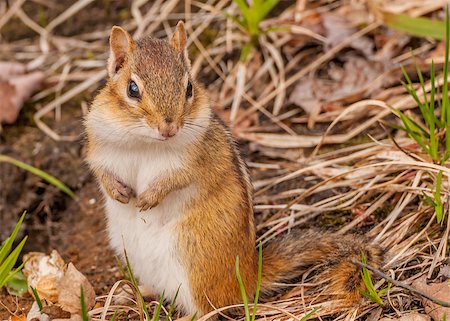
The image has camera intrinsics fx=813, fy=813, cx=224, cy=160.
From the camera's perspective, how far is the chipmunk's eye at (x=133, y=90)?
3289mm

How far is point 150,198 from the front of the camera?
347 centimetres

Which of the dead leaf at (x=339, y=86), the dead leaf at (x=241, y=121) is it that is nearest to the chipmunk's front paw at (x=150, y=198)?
the dead leaf at (x=241, y=121)

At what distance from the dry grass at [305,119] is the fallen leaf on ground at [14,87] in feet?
0.33

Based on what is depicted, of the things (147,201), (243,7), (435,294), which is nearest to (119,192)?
(147,201)

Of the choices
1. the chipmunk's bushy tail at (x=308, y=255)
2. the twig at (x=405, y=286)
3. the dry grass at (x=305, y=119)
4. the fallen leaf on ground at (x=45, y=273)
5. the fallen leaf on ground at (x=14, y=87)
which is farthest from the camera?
the fallen leaf on ground at (x=14, y=87)

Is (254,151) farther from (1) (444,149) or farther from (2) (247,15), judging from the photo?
(1) (444,149)

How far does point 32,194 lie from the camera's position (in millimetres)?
4945

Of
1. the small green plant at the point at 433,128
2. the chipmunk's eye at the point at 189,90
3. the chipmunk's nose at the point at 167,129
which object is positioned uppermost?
the chipmunk's eye at the point at 189,90

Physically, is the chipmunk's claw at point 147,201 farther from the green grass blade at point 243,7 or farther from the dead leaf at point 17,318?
the green grass blade at point 243,7

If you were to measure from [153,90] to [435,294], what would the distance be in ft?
4.63

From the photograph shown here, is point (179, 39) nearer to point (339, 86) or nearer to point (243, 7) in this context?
point (243, 7)

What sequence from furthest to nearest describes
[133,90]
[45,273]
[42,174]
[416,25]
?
[416,25] → [42,174] → [45,273] → [133,90]

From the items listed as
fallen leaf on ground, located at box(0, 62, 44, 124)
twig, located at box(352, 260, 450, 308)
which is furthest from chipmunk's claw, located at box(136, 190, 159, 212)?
fallen leaf on ground, located at box(0, 62, 44, 124)

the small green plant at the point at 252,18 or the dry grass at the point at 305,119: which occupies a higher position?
the small green plant at the point at 252,18
